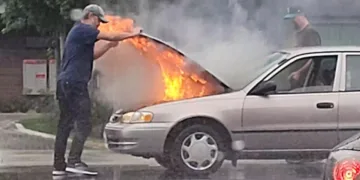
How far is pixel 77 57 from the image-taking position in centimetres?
954

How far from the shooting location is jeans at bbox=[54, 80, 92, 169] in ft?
31.1

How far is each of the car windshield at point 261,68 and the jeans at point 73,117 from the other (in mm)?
1797

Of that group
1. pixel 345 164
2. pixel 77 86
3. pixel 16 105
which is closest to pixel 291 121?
pixel 77 86

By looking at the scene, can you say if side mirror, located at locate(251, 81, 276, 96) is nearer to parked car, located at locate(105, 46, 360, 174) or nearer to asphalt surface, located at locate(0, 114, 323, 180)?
parked car, located at locate(105, 46, 360, 174)

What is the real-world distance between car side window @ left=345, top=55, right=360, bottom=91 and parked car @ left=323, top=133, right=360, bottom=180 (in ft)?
15.0

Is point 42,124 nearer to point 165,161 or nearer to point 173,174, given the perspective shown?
point 165,161

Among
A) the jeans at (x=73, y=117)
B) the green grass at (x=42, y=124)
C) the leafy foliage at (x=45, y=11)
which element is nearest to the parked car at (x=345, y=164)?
the jeans at (x=73, y=117)

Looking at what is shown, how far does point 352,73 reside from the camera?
32.7 ft

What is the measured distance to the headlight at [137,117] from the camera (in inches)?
384

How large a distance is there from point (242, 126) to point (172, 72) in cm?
122

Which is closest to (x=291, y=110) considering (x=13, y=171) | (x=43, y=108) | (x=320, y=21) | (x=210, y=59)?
(x=210, y=59)

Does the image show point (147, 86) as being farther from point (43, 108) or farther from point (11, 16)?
point (43, 108)

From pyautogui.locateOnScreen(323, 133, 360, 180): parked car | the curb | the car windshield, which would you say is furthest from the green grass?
pyautogui.locateOnScreen(323, 133, 360, 180): parked car

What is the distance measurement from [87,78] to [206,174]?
5.41 ft
